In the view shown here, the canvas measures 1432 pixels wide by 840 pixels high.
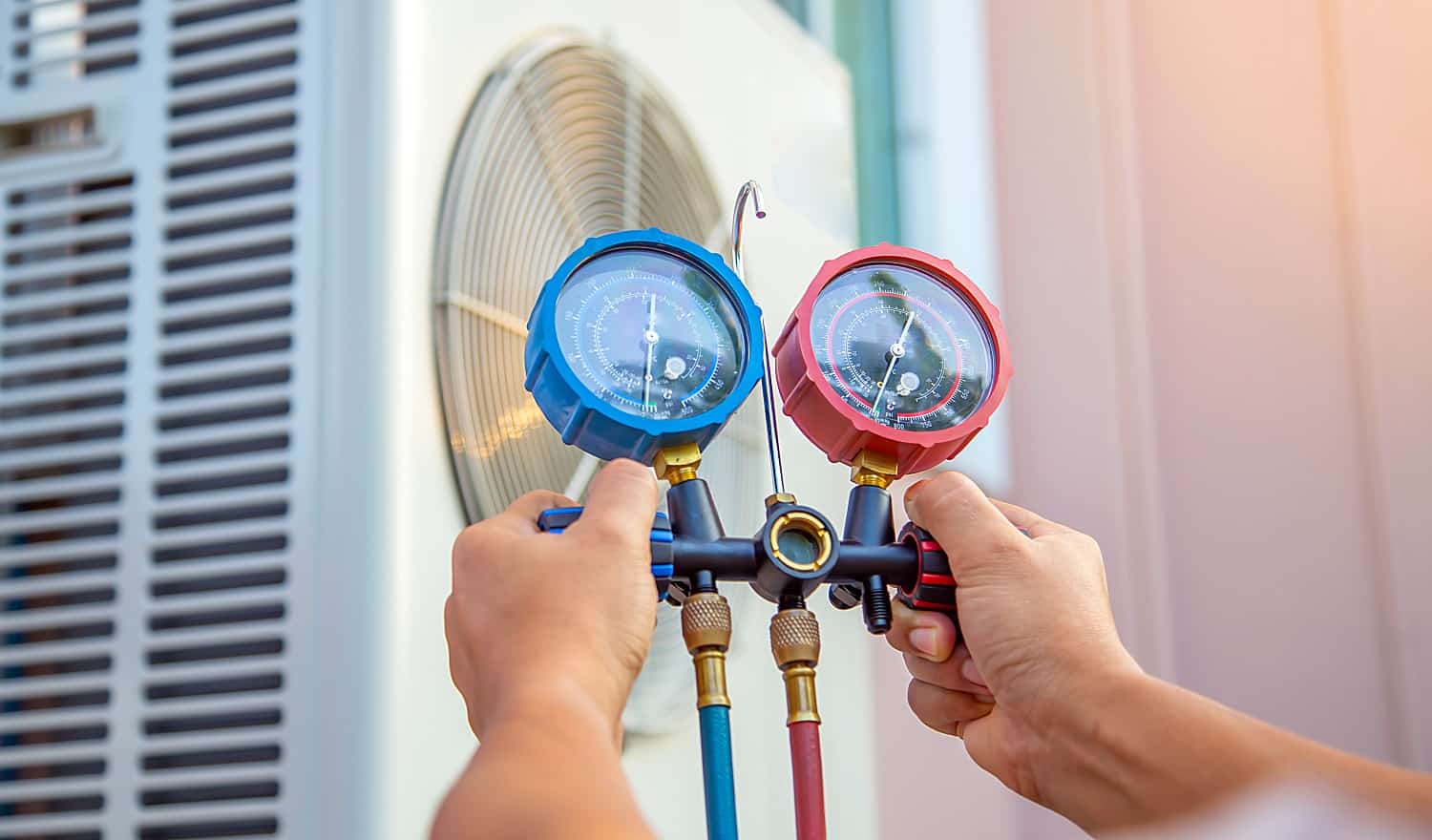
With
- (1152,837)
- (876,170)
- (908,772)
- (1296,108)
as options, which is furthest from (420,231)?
(1296,108)

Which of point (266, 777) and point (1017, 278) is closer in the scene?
point (266, 777)

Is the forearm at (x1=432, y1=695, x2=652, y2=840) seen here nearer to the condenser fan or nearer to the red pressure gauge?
the red pressure gauge

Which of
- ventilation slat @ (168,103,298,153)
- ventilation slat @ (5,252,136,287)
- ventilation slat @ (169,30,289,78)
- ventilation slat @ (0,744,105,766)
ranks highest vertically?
ventilation slat @ (169,30,289,78)

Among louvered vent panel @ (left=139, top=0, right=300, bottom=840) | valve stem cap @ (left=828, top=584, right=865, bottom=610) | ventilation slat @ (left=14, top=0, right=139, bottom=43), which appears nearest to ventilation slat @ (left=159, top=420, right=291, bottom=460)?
louvered vent panel @ (left=139, top=0, right=300, bottom=840)

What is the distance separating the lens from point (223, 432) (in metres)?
1.05

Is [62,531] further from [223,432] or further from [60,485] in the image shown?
[223,432]

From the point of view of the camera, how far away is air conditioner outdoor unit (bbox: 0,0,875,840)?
1017 millimetres

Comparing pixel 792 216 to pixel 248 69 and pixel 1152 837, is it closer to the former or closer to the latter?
pixel 248 69

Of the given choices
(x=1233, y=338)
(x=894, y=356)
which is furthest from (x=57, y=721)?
(x=1233, y=338)

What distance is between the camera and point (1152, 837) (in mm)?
726

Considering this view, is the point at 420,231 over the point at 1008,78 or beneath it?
beneath

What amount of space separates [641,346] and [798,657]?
181 millimetres

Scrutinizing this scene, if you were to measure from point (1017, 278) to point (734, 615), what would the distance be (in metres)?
1.39

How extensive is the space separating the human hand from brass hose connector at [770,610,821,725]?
10 cm
